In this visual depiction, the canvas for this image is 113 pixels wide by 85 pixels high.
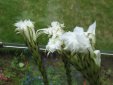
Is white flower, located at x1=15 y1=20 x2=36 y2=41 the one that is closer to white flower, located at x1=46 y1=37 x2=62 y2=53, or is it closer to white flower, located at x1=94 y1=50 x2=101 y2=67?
white flower, located at x1=46 y1=37 x2=62 y2=53

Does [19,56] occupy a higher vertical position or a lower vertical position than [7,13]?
lower

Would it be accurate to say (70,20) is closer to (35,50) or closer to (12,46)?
(12,46)

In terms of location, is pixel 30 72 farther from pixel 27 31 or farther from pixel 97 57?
pixel 97 57

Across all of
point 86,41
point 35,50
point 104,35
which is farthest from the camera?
point 104,35

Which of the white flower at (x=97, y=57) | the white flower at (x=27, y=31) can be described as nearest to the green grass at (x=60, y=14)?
the white flower at (x=27, y=31)

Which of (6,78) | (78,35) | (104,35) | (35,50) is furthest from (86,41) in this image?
(104,35)

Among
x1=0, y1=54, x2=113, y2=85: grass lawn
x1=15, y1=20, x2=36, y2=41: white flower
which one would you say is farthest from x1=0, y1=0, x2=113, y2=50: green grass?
x1=15, y1=20, x2=36, y2=41: white flower

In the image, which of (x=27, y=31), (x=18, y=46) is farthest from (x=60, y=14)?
(x=27, y=31)

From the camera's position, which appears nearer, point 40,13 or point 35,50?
point 35,50
